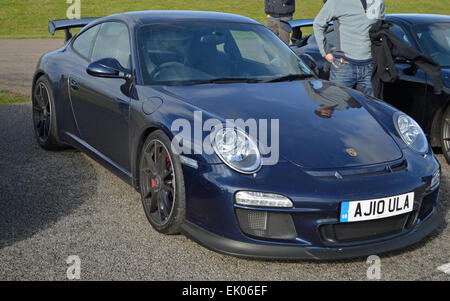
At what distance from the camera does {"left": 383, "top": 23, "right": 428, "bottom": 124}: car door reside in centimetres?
607

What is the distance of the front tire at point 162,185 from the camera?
3.81 metres

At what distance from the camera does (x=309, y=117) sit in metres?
4.08

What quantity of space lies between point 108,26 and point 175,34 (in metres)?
0.84

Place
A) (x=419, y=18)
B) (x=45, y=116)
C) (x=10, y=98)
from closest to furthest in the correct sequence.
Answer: (x=45, y=116) → (x=419, y=18) → (x=10, y=98)

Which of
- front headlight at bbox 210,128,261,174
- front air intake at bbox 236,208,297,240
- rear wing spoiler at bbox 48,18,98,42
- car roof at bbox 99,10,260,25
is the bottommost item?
front air intake at bbox 236,208,297,240

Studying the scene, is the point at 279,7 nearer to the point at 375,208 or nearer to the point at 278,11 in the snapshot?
the point at 278,11

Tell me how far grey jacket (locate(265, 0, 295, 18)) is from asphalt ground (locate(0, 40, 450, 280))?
6.15m

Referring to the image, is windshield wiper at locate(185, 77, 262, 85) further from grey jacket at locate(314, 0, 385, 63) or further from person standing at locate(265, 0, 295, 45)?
person standing at locate(265, 0, 295, 45)

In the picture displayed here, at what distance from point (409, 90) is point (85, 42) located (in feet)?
10.3

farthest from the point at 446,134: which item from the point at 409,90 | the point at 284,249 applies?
the point at 284,249

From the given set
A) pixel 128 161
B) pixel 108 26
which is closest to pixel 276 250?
pixel 128 161

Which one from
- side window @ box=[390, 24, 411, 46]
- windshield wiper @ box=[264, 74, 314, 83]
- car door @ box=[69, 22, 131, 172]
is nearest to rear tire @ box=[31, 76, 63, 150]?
car door @ box=[69, 22, 131, 172]

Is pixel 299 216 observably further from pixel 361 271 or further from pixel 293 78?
pixel 293 78
